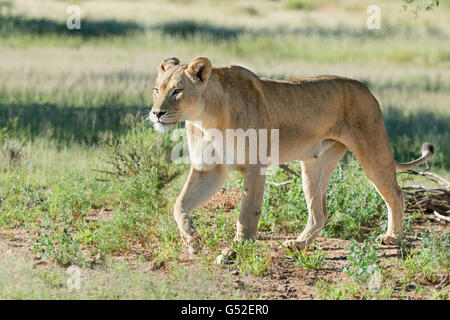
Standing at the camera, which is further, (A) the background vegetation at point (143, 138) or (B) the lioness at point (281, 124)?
(A) the background vegetation at point (143, 138)

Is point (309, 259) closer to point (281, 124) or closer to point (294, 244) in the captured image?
point (294, 244)

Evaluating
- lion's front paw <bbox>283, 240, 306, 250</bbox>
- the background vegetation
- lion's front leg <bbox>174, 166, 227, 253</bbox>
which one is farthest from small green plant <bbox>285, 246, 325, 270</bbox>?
lion's front leg <bbox>174, 166, 227, 253</bbox>

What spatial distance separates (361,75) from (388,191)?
14.4 m

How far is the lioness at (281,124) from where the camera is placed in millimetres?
6480

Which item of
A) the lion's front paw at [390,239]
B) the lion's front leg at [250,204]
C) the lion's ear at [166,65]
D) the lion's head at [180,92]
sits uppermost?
the lion's ear at [166,65]

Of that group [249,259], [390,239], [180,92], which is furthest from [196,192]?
[390,239]

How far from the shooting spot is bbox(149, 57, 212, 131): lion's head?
6238 millimetres

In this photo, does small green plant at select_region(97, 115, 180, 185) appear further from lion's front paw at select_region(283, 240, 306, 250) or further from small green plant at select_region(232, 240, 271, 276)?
small green plant at select_region(232, 240, 271, 276)

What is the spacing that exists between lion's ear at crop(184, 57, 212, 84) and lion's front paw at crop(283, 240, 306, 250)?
1.96 m

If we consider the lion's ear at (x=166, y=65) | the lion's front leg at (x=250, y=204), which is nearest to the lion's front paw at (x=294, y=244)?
the lion's front leg at (x=250, y=204)

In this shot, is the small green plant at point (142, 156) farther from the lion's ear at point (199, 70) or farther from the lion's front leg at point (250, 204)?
the lion's ear at point (199, 70)

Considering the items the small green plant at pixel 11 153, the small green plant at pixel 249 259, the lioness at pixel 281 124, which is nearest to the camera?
the lioness at pixel 281 124

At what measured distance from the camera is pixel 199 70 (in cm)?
649

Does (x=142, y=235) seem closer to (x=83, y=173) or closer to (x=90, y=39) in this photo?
(x=83, y=173)
